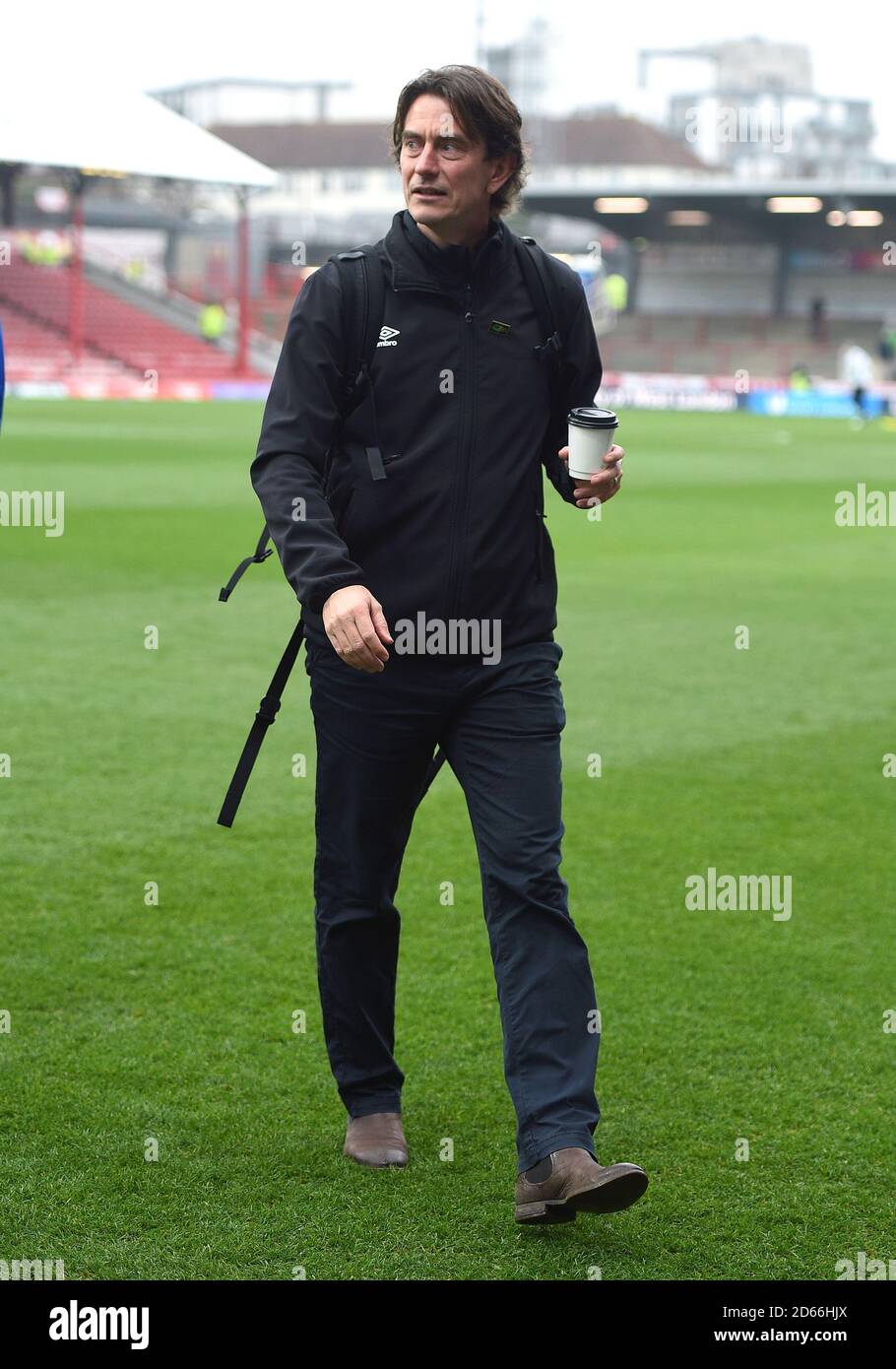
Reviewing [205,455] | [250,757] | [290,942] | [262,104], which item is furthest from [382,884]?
[262,104]

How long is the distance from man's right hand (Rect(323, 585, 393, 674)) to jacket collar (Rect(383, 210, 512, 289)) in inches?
26.0

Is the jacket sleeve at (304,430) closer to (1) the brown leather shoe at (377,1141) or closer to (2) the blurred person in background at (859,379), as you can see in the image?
(1) the brown leather shoe at (377,1141)

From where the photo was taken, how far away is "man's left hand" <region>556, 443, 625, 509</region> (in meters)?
3.61

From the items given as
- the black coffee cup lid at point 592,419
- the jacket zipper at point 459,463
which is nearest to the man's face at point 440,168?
the jacket zipper at point 459,463

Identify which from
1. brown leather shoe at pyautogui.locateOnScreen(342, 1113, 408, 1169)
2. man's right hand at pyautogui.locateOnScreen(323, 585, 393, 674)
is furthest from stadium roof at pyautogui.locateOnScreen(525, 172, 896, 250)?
man's right hand at pyautogui.locateOnScreen(323, 585, 393, 674)

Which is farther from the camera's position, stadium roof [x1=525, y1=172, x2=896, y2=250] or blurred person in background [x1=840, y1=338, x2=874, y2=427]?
stadium roof [x1=525, y1=172, x2=896, y2=250]

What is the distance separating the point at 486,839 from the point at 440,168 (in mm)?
1309

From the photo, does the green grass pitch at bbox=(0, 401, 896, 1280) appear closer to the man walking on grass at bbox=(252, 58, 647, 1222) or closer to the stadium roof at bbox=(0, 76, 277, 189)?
the man walking on grass at bbox=(252, 58, 647, 1222)

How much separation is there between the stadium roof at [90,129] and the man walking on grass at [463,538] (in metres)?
2.58

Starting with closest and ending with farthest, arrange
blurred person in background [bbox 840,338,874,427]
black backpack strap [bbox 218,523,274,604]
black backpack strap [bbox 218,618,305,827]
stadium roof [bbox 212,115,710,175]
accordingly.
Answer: black backpack strap [bbox 218,523,274,604], black backpack strap [bbox 218,618,305,827], blurred person in background [bbox 840,338,874,427], stadium roof [bbox 212,115,710,175]

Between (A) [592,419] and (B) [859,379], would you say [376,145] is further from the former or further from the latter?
(A) [592,419]

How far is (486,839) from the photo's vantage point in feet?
11.9

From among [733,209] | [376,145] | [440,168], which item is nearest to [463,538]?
[440,168]

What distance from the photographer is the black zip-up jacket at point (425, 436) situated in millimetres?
3508
